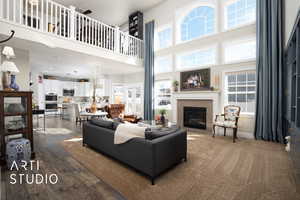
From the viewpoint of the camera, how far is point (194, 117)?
4926 mm

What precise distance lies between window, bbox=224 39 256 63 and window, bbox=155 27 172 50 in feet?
7.69

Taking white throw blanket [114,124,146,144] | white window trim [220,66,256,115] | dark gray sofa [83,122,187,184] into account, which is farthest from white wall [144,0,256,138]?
white throw blanket [114,124,146,144]

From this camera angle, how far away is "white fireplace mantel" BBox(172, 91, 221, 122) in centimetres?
433

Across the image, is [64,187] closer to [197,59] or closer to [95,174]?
[95,174]

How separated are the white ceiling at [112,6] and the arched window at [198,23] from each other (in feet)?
5.43

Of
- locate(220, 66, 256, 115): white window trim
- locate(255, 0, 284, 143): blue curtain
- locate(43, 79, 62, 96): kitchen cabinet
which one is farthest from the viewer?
locate(43, 79, 62, 96): kitchen cabinet

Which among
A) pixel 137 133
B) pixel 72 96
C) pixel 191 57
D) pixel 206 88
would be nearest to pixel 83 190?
pixel 137 133

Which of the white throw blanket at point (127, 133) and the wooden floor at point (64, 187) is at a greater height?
the white throw blanket at point (127, 133)

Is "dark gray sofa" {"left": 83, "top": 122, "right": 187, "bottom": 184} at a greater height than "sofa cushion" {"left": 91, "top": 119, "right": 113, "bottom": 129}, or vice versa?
"sofa cushion" {"left": 91, "top": 119, "right": 113, "bottom": 129}

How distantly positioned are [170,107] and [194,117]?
122 cm

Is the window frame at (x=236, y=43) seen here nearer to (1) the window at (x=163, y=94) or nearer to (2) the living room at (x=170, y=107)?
(2) the living room at (x=170, y=107)

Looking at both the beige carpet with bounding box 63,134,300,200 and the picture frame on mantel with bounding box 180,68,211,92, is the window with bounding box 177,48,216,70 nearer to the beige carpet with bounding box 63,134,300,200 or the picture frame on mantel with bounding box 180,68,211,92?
the picture frame on mantel with bounding box 180,68,211,92

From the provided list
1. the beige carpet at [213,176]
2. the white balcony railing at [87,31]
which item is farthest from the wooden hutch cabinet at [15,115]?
the white balcony railing at [87,31]

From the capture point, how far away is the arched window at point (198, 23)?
4.71 m
